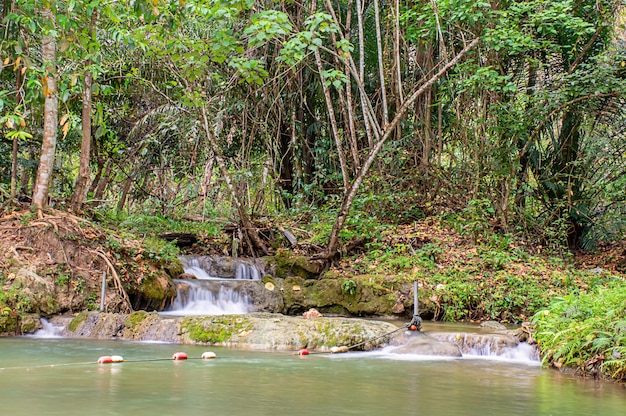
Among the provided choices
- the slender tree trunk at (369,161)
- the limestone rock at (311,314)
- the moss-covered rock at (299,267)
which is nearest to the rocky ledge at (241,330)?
the limestone rock at (311,314)

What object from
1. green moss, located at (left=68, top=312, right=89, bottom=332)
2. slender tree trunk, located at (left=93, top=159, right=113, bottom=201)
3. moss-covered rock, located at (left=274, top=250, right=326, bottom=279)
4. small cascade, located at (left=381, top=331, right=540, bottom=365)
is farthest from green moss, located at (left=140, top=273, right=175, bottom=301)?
slender tree trunk, located at (left=93, top=159, right=113, bottom=201)

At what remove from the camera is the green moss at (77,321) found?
8109 millimetres

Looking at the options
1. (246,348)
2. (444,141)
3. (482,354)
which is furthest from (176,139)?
(482,354)

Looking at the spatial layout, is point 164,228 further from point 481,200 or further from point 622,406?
point 622,406

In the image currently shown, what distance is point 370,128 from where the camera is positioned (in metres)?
12.6

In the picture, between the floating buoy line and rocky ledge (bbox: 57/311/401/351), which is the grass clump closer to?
the floating buoy line

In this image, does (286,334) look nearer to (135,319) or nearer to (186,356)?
(186,356)

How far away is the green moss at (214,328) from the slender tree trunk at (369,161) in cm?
370

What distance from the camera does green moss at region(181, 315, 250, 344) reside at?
7582mm

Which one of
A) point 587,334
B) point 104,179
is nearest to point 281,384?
point 587,334

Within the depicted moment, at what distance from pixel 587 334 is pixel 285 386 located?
293 centimetres

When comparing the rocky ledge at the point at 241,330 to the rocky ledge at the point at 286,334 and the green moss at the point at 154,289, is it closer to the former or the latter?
the rocky ledge at the point at 286,334

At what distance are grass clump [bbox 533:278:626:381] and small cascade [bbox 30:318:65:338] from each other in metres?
5.73

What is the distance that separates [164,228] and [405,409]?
30.8ft
